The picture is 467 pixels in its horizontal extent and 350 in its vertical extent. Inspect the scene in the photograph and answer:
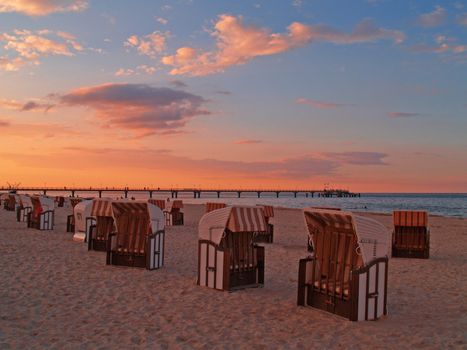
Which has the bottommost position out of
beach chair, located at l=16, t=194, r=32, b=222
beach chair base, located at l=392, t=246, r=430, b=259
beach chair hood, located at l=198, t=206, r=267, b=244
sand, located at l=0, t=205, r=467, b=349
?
sand, located at l=0, t=205, r=467, b=349

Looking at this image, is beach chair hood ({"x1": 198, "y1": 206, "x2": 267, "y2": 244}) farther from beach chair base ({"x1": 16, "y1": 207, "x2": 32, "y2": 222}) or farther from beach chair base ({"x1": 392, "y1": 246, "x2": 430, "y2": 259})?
beach chair base ({"x1": 16, "y1": 207, "x2": 32, "y2": 222})

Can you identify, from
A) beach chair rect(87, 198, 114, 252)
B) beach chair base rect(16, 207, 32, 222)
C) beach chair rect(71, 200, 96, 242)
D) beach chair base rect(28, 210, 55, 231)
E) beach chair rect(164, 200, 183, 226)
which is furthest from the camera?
beach chair rect(164, 200, 183, 226)

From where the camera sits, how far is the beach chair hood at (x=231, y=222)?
327 inches

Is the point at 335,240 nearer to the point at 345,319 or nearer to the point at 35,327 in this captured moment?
the point at 345,319

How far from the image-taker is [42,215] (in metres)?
18.5

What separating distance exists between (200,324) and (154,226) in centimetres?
428

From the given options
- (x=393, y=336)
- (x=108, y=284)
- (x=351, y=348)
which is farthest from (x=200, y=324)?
(x=108, y=284)

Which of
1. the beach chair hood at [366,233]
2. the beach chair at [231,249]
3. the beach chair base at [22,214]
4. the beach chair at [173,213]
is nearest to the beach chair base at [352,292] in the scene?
the beach chair hood at [366,233]

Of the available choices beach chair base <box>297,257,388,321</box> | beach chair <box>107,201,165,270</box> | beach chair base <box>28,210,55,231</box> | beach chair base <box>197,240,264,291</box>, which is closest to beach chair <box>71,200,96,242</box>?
beach chair base <box>28,210,55,231</box>

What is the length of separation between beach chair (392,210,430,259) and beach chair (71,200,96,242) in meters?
8.46

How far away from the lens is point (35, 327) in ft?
19.8

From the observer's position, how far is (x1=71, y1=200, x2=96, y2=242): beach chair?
1475 cm

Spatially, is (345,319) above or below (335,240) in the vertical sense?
below

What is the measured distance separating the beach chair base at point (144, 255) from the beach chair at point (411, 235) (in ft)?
21.6
